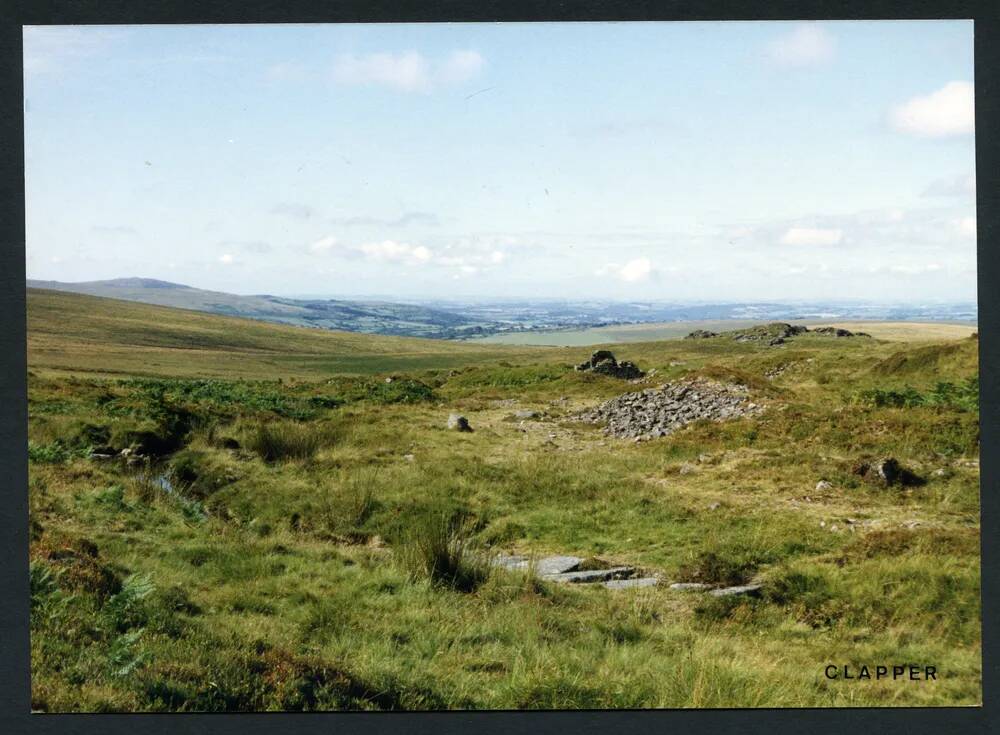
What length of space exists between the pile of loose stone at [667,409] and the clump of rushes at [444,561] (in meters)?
3.36

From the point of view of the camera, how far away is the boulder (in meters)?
9.25

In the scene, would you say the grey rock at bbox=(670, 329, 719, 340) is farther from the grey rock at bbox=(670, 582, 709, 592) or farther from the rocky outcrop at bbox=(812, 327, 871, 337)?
the grey rock at bbox=(670, 582, 709, 592)

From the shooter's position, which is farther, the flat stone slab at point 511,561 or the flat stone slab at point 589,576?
the flat stone slab at point 511,561

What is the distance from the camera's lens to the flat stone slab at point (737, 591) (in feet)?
21.8

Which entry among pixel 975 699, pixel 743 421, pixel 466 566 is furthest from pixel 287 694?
pixel 743 421

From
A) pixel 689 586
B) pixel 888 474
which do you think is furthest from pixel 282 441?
pixel 888 474

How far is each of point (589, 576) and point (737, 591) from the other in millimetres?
1328

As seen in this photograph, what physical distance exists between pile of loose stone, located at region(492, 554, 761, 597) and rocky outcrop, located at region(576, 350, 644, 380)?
334cm

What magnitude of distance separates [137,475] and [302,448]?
1.81 meters

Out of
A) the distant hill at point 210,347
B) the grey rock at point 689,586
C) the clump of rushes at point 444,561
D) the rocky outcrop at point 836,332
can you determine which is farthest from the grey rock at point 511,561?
the rocky outcrop at point 836,332

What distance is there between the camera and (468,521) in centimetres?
795

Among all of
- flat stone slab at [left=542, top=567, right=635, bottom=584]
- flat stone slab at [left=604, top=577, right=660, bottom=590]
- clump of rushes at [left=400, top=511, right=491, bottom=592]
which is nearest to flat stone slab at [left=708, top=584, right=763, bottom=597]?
flat stone slab at [left=604, top=577, right=660, bottom=590]

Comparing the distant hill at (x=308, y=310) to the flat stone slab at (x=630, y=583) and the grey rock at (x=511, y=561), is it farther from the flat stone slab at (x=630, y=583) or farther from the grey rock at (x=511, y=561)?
the flat stone slab at (x=630, y=583)

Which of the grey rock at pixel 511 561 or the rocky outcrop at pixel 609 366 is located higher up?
the rocky outcrop at pixel 609 366
